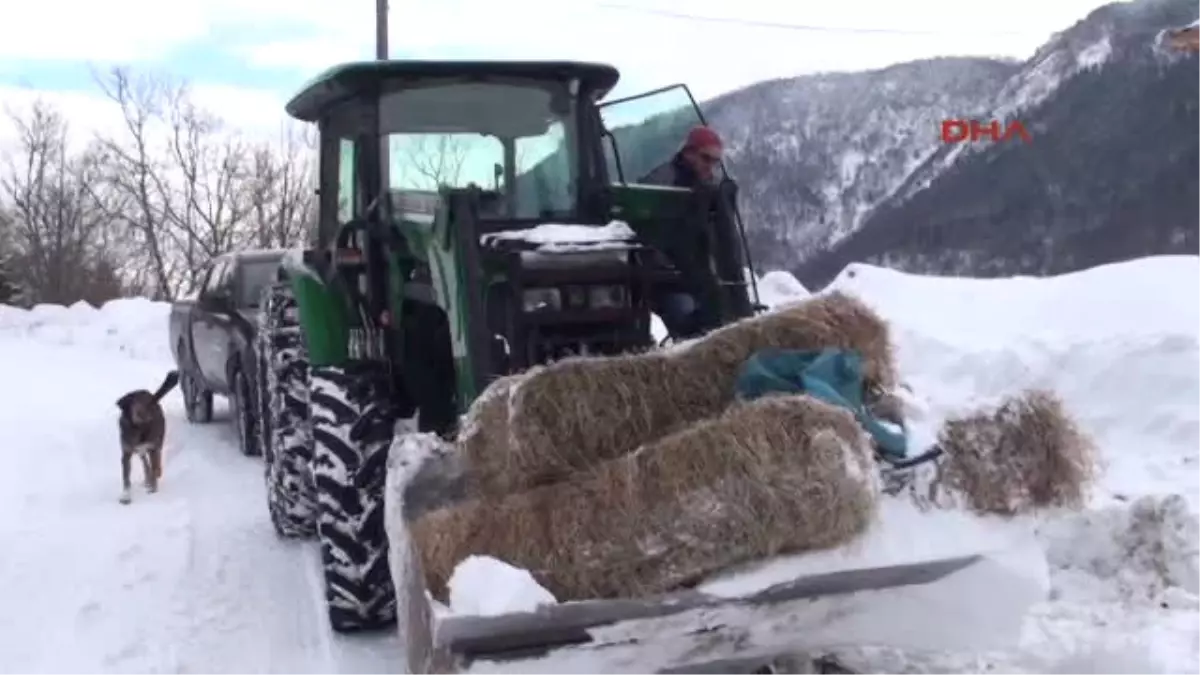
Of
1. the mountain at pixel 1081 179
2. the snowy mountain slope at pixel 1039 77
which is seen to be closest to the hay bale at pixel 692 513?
the mountain at pixel 1081 179

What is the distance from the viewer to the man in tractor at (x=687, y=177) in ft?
19.3

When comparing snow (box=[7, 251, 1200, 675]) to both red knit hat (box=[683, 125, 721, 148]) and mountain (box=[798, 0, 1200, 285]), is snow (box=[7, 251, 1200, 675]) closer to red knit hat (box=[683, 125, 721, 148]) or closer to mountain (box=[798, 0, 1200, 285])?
red knit hat (box=[683, 125, 721, 148])

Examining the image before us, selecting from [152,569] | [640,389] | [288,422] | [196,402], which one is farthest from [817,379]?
[196,402]

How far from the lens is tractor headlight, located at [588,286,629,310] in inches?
206

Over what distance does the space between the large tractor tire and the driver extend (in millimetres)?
2214

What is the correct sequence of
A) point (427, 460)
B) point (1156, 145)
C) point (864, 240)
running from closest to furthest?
point (427, 460) < point (1156, 145) < point (864, 240)

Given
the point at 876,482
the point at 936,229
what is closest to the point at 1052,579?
the point at 876,482

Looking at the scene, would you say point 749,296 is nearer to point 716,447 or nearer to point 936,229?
point 716,447

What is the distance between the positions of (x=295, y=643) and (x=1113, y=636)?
139 inches

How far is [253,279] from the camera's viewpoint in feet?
40.1

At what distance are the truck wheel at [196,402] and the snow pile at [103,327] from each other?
343 inches

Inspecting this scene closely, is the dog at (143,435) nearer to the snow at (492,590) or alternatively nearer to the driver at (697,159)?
the driver at (697,159)

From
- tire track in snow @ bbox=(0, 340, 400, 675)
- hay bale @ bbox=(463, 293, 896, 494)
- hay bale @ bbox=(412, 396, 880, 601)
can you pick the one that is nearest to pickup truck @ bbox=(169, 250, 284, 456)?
tire track in snow @ bbox=(0, 340, 400, 675)

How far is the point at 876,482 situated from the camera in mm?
3789
